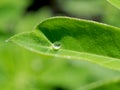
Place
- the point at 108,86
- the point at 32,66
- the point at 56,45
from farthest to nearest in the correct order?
the point at 32,66, the point at 108,86, the point at 56,45

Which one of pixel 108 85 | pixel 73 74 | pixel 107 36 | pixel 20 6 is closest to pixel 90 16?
pixel 20 6

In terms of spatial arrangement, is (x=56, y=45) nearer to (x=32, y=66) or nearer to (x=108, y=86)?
(x=108, y=86)

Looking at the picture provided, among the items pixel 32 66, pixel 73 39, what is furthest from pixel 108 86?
pixel 32 66

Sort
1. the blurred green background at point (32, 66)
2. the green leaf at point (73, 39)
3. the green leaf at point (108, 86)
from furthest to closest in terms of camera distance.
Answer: the blurred green background at point (32, 66), the green leaf at point (108, 86), the green leaf at point (73, 39)

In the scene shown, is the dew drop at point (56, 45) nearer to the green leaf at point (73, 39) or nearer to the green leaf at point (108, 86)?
the green leaf at point (73, 39)

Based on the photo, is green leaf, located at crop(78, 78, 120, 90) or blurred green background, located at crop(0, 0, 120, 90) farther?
blurred green background, located at crop(0, 0, 120, 90)

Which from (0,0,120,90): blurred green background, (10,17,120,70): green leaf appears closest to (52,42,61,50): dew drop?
(10,17,120,70): green leaf

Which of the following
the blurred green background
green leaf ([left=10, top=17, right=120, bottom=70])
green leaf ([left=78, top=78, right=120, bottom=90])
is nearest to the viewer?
green leaf ([left=10, top=17, right=120, bottom=70])

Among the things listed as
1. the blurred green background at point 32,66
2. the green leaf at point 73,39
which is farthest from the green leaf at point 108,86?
the blurred green background at point 32,66

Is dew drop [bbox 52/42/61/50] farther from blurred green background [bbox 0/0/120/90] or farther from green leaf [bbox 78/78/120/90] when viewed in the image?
blurred green background [bbox 0/0/120/90]
